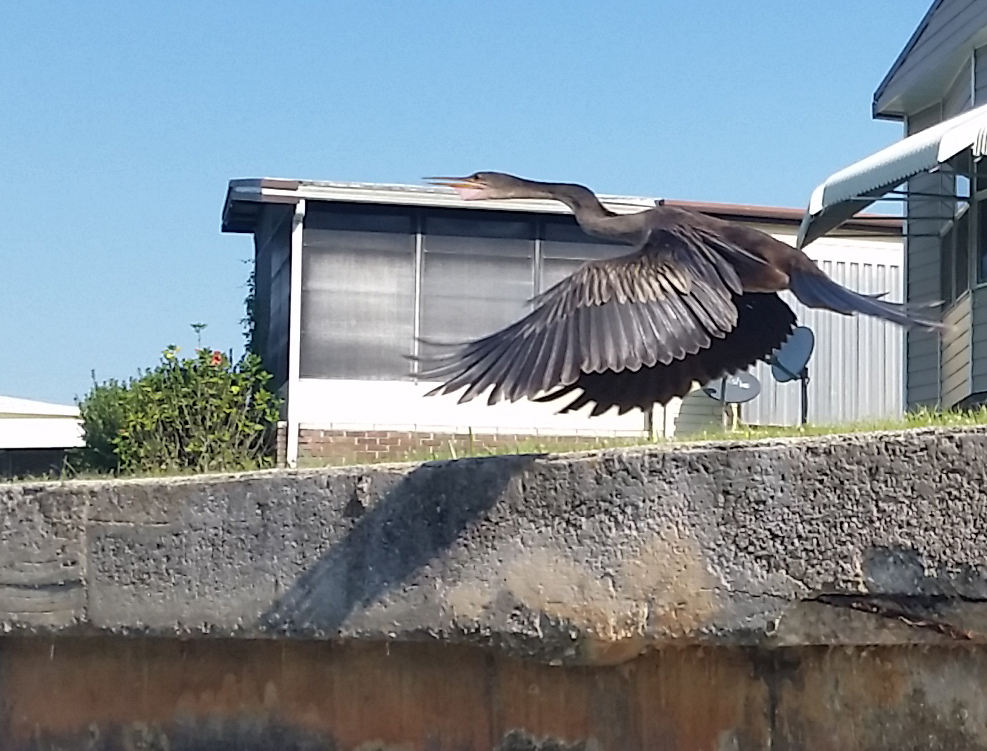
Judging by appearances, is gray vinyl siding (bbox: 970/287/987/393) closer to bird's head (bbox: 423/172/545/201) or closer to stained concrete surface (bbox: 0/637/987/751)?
bird's head (bbox: 423/172/545/201)

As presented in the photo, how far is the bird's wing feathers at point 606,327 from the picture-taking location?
318cm

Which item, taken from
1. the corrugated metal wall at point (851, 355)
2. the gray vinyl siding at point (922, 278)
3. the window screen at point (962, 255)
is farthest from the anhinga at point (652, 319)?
the corrugated metal wall at point (851, 355)

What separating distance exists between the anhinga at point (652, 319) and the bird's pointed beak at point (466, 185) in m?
0.42

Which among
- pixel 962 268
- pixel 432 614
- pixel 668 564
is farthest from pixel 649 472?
pixel 962 268

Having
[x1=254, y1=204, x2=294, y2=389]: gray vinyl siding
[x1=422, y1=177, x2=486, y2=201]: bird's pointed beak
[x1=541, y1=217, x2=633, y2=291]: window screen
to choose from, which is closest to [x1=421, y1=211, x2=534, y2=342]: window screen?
[x1=541, y1=217, x2=633, y2=291]: window screen

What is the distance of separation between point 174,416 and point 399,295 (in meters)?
2.94

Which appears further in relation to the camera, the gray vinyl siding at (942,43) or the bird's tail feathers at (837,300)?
the gray vinyl siding at (942,43)

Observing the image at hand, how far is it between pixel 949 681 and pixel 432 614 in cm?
114

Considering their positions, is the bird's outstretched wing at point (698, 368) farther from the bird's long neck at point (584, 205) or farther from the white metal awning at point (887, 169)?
the white metal awning at point (887, 169)

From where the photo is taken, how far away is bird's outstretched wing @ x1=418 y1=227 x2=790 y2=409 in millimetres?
3180

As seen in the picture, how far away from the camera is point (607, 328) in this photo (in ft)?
10.7

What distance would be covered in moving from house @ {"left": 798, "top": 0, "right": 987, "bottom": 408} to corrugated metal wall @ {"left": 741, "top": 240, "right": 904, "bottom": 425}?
0.70 meters

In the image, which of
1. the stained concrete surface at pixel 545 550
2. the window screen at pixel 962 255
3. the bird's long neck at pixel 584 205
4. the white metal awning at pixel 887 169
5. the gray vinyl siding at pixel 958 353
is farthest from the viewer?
the window screen at pixel 962 255

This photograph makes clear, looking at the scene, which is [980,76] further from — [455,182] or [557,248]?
[455,182]
